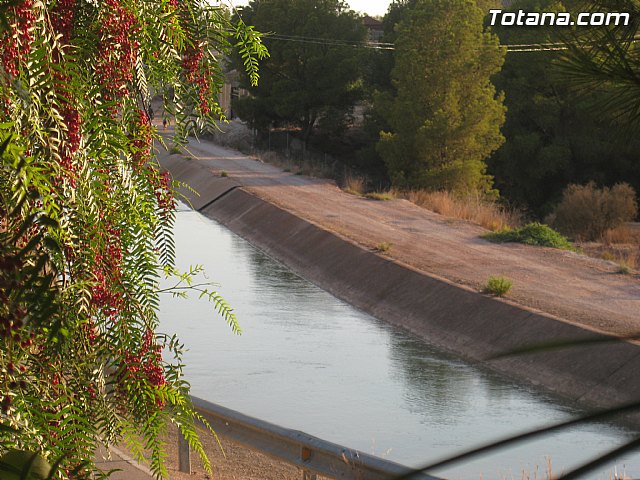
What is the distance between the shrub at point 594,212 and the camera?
Answer: 36656 mm

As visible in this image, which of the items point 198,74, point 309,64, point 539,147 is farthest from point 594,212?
point 198,74

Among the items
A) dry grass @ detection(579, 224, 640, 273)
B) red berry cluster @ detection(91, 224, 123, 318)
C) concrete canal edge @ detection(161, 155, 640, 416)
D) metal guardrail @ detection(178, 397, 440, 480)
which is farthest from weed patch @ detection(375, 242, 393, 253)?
red berry cluster @ detection(91, 224, 123, 318)

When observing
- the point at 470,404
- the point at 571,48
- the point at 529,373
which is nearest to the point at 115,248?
the point at 571,48

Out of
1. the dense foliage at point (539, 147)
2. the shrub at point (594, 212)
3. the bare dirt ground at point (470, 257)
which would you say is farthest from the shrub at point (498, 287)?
the dense foliage at point (539, 147)

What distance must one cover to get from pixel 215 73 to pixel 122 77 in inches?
31.2

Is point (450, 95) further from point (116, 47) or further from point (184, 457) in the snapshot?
point (116, 47)

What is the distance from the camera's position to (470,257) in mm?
27094

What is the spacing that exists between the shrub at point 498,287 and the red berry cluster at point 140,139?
17309 millimetres

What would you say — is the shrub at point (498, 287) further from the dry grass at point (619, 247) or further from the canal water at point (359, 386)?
the dry grass at point (619, 247)

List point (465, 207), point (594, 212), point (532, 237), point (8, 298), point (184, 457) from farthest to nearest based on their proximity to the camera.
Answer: point (465, 207) < point (594, 212) < point (532, 237) < point (184, 457) < point (8, 298)

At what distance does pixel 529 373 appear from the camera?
693 inches

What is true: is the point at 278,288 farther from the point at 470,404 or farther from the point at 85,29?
the point at 85,29

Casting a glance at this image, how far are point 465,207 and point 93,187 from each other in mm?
33691

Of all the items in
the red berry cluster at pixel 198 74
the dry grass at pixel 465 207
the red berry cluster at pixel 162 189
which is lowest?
the dry grass at pixel 465 207
